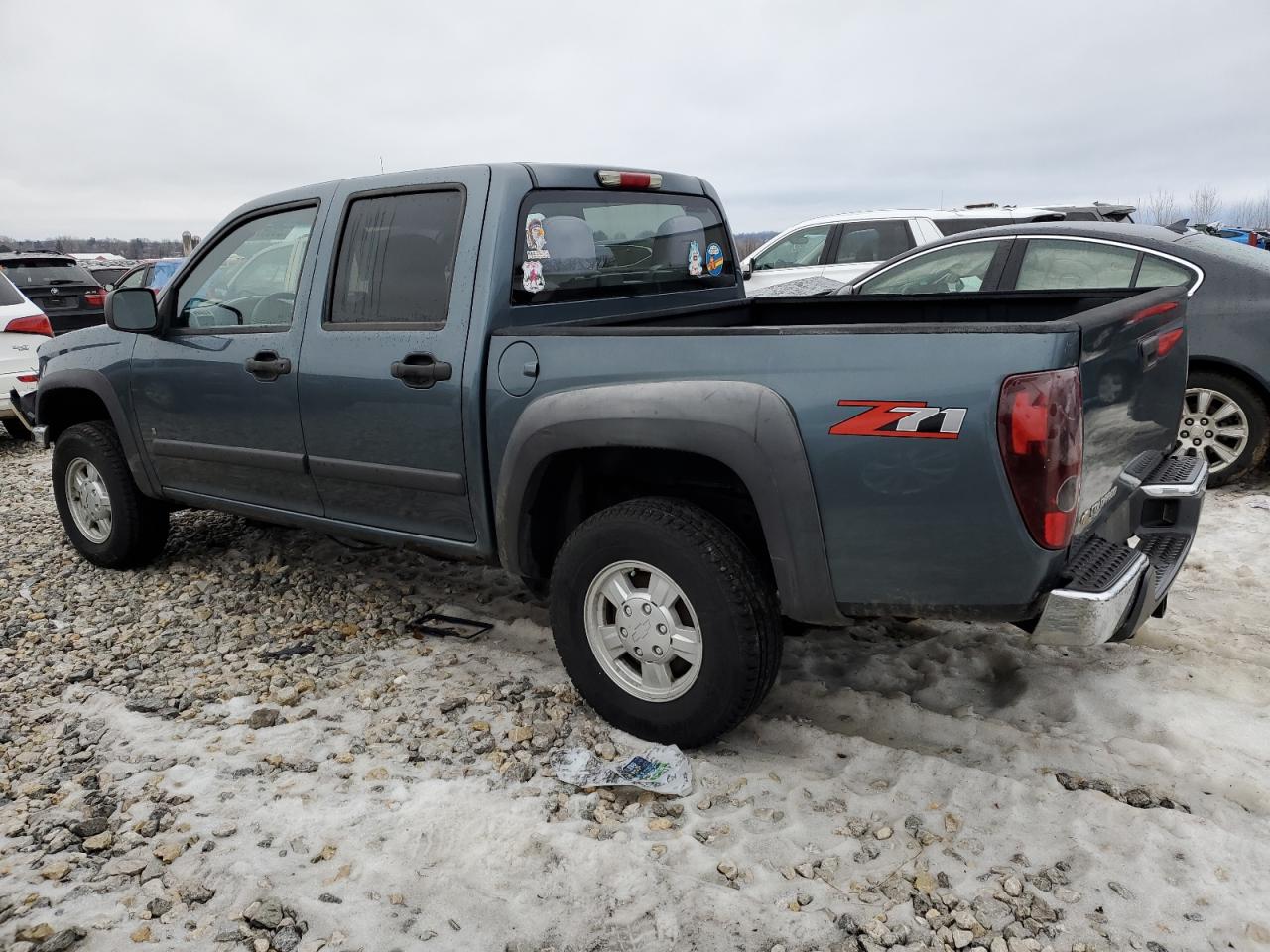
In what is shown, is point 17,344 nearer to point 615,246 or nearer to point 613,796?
point 615,246

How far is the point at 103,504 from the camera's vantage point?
489 cm

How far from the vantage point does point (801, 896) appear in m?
2.34

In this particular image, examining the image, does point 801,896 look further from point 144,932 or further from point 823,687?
point 144,932

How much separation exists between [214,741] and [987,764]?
2518 millimetres

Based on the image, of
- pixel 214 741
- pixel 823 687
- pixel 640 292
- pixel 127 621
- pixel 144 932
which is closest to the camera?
pixel 144 932

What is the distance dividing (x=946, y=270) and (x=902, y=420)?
423cm

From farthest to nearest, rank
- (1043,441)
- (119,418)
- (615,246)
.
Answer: (119,418) → (615,246) → (1043,441)

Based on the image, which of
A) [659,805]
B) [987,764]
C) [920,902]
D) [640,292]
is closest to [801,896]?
[920,902]

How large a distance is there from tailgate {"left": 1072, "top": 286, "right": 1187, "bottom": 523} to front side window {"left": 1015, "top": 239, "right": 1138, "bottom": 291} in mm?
2413

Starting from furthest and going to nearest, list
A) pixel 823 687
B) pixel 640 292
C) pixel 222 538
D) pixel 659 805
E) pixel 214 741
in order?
pixel 222 538 < pixel 640 292 < pixel 823 687 < pixel 214 741 < pixel 659 805

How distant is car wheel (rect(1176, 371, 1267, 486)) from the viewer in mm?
5324

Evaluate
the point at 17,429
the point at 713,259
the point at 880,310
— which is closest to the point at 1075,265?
the point at 880,310

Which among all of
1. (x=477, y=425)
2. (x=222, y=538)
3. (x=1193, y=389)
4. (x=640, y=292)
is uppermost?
(x=640, y=292)

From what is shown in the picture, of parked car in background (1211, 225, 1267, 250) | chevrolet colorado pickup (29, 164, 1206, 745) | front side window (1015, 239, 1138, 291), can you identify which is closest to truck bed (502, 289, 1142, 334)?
chevrolet colorado pickup (29, 164, 1206, 745)
